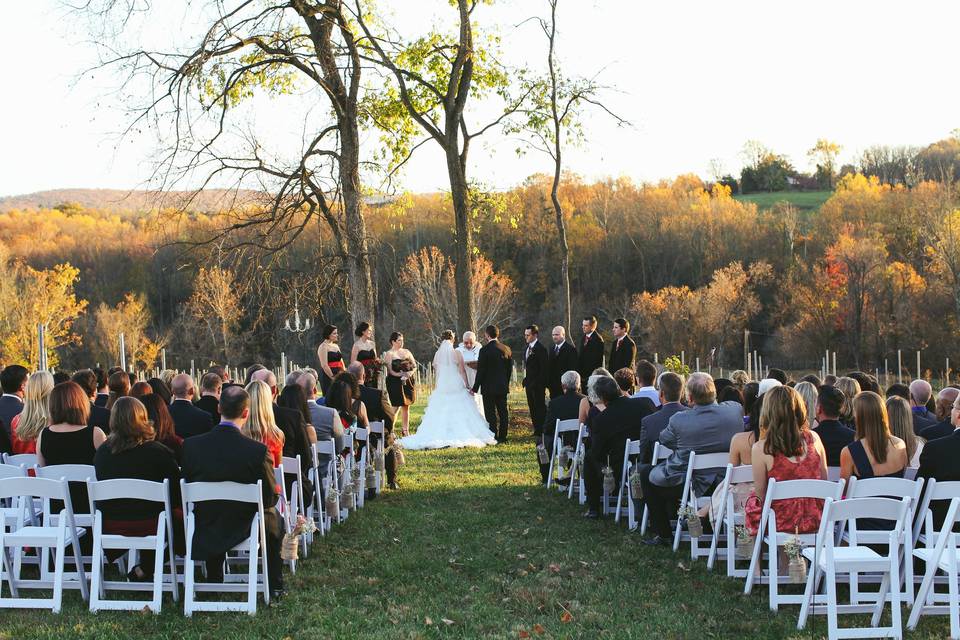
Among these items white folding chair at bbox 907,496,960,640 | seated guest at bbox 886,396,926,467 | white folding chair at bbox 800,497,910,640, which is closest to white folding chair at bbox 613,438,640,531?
seated guest at bbox 886,396,926,467

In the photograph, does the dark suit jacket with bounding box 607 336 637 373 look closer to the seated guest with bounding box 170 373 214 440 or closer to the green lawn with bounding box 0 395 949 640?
the green lawn with bounding box 0 395 949 640

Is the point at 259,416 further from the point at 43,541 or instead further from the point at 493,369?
the point at 493,369

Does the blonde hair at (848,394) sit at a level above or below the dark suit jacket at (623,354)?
above

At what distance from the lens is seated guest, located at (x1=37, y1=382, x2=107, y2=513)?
21.9 ft

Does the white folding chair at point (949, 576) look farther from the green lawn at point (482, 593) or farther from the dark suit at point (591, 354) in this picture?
the dark suit at point (591, 354)

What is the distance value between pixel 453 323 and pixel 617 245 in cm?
2598

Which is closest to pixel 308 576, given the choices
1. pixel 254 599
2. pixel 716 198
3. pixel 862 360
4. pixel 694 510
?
pixel 254 599

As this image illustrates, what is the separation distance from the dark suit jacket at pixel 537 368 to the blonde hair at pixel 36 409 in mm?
8734

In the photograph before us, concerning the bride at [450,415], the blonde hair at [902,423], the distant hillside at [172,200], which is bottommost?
the bride at [450,415]

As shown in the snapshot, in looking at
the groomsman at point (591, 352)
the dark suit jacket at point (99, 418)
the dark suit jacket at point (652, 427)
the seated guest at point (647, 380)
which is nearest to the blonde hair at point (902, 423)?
the dark suit jacket at point (652, 427)

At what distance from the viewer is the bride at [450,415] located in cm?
1488

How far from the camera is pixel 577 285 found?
7562 cm

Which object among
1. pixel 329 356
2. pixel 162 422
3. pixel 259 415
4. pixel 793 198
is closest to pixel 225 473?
pixel 259 415

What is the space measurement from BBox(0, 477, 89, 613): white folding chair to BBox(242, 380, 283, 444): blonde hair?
4.22 feet
